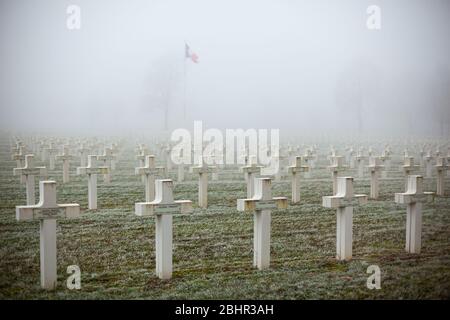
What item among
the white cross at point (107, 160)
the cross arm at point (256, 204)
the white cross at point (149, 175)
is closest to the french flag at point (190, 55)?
the white cross at point (107, 160)

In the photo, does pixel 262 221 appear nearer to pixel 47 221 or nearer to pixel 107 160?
pixel 47 221

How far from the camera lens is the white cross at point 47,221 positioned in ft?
18.4

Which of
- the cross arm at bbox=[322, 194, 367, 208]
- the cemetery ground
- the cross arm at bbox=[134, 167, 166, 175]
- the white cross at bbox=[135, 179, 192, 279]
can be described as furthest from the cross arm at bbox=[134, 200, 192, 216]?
the cross arm at bbox=[134, 167, 166, 175]

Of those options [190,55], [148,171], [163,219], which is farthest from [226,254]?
[190,55]

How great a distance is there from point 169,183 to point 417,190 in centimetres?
313

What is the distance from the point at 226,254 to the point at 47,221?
2.33m

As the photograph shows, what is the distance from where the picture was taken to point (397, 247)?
25.0 ft

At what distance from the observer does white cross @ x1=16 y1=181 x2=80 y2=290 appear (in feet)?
18.4

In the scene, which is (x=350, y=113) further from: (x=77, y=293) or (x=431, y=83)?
(x=77, y=293)

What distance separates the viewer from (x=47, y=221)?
5.71m

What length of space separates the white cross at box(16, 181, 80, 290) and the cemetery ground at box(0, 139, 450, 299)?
0.55 feet

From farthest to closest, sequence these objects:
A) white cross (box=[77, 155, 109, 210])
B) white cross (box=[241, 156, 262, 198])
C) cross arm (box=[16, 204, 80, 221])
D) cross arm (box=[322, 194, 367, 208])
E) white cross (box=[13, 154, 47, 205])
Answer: white cross (box=[241, 156, 262, 198]), white cross (box=[77, 155, 109, 210]), white cross (box=[13, 154, 47, 205]), cross arm (box=[322, 194, 367, 208]), cross arm (box=[16, 204, 80, 221])

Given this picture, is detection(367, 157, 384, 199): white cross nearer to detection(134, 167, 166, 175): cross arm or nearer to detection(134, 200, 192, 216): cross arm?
detection(134, 167, 166, 175): cross arm
